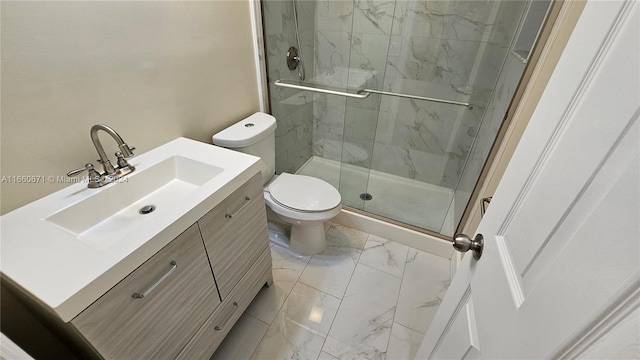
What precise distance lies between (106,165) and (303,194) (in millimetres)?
944

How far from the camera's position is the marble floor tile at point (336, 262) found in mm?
1589

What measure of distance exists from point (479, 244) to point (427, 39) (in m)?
1.70

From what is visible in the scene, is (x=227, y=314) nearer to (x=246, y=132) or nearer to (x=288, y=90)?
(x=246, y=132)

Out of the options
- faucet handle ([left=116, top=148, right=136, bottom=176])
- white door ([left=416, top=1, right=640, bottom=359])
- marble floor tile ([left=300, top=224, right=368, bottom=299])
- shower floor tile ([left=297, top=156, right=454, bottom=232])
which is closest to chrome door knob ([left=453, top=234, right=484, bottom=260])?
white door ([left=416, top=1, right=640, bottom=359])

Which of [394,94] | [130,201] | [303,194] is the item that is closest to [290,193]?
[303,194]

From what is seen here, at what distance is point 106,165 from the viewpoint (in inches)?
37.3

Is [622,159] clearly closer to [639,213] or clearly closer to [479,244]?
[639,213]

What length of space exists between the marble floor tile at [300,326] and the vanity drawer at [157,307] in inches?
16.3

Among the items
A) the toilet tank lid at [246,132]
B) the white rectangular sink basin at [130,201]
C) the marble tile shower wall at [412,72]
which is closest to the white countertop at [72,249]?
the white rectangular sink basin at [130,201]

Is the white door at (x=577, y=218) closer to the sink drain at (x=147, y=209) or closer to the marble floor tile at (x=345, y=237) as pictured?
the sink drain at (x=147, y=209)

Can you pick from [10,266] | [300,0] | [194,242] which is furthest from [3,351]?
[300,0]

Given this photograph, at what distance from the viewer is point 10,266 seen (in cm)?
65

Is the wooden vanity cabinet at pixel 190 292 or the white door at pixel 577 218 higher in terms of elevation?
the white door at pixel 577 218

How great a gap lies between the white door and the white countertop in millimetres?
827
